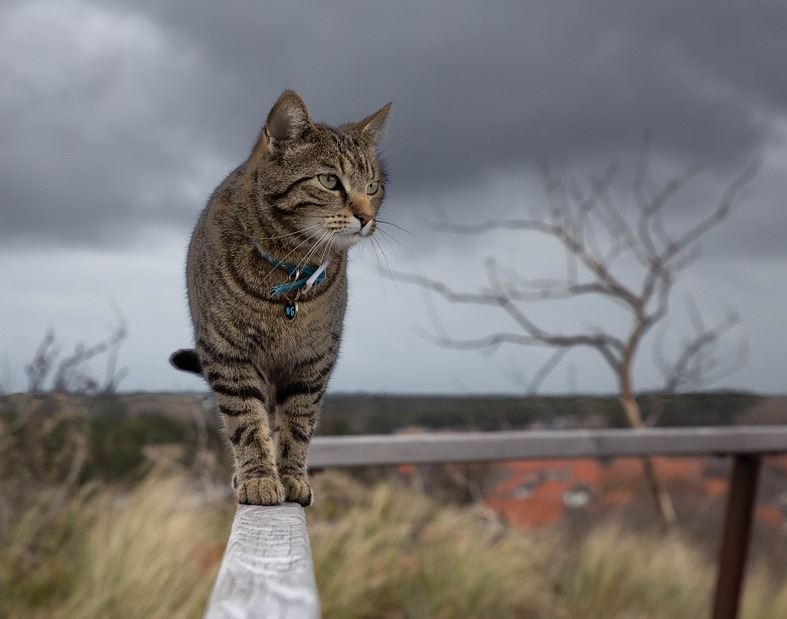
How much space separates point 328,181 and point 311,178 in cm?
4

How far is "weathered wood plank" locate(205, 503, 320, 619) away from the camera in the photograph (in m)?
0.99

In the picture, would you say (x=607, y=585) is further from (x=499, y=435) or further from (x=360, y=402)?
(x=360, y=402)

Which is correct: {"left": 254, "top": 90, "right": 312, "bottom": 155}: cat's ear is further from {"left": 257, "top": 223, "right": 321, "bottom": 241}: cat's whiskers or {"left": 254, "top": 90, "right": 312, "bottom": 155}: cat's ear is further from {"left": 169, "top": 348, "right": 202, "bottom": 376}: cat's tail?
{"left": 169, "top": 348, "right": 202, "bottom": 376}: cat's tail

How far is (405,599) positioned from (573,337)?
2.57 m

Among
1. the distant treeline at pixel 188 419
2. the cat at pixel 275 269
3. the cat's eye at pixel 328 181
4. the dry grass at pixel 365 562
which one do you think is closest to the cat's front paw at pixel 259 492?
the cat at pixel 275 269

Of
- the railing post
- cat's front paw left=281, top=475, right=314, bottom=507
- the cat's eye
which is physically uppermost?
the cat's eye

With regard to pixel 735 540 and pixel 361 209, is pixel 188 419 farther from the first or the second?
pixel 361 209

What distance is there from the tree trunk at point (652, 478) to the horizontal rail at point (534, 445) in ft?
6.05

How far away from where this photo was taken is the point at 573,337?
19.9 feet

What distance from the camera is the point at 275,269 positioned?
1.60 meters

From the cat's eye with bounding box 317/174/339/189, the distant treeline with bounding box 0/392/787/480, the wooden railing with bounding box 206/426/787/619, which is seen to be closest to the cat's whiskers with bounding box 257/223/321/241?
the cat's eye with bounding box 317/174/339/189

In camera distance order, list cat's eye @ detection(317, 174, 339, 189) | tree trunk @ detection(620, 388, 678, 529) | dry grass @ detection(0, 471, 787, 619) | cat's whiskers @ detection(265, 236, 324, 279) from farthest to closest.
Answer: tree trunk @ detection(620, 388, 678, 529), dry grass @ detection(0, 471, 787, 619), cat's eye @ detection(317, 174, 339, 189), cat's whiskers @ detection(265, 236, 324, 279)

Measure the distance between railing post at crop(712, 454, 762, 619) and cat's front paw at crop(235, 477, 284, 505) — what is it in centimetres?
321

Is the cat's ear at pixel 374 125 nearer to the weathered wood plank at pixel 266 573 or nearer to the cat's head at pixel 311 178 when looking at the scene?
the cat's head at pixel 311 178
